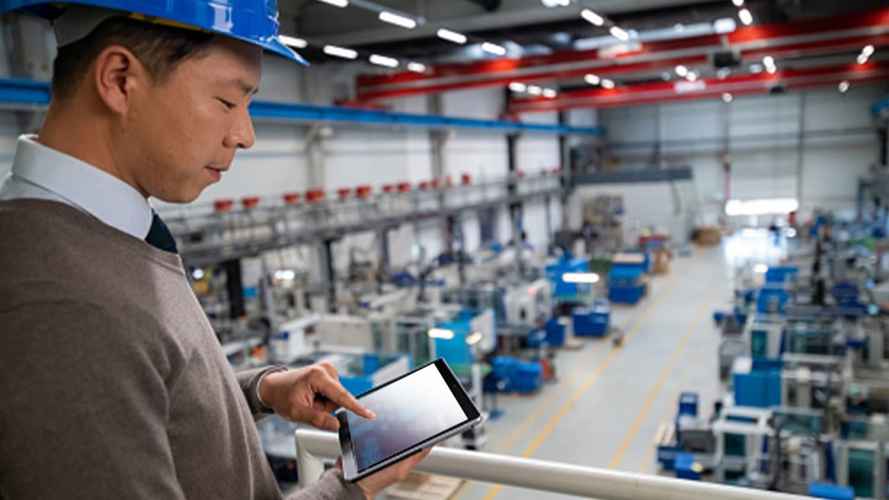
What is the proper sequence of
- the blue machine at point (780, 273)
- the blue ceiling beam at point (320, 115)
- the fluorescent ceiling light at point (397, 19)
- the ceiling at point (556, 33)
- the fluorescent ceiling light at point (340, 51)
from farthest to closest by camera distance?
the blue machine at point (780, 273) → the fluorescent ceiling light at point (340, 51) → the ceiling at point (556, 33) → the fluorescent ceiling light at point (397, 19) → the blue ceiling beam at point (320, 115)

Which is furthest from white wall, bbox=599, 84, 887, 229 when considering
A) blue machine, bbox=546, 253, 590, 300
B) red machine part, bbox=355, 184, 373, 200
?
red machine part, bbox=355, 184, 373, 200

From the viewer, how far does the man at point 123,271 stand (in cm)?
79

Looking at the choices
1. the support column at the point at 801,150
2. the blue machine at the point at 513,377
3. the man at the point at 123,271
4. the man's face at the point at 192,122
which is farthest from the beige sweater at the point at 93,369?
the support column at the point at 801,150

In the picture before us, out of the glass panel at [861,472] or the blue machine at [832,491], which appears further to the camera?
the glass panel at [861,472]

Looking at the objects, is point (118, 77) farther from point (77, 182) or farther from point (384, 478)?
point (384, 478)

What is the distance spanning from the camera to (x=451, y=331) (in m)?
10.6

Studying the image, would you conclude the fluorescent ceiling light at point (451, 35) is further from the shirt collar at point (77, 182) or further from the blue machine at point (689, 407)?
the shirt collar at point (77, 182)

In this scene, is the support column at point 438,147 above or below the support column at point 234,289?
above

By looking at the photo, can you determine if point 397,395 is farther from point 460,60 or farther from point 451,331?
point 460,60

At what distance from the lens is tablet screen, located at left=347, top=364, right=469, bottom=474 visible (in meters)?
1.24

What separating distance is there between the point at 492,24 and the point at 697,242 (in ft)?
73.7

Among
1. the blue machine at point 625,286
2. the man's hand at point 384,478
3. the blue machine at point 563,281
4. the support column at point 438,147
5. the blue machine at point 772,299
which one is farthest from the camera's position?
the support column at point 438,147

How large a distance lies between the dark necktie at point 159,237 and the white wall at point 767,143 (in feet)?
98.6

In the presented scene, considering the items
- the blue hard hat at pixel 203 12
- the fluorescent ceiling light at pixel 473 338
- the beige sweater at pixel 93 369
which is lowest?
the fluorescent ceiling light at pixel 473 338
